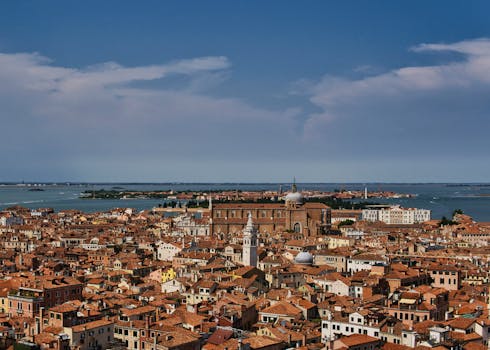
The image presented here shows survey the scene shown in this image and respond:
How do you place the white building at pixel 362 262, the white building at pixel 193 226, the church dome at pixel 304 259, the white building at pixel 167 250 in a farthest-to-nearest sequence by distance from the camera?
the white building at pixel 193 226 < the white building at pixel 167 250 < the church dome at pixel 304 259 < the white building at pixel 362 262

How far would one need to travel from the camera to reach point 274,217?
59625mm

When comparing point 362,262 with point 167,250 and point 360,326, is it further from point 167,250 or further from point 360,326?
point 360,326

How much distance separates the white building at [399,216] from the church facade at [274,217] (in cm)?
2357

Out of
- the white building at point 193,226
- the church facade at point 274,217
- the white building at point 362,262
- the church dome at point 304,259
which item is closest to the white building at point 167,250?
the church dome at point 304,259

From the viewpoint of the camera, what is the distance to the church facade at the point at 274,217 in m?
57.5

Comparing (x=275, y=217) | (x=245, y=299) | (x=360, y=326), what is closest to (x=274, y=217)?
(x=275, y=217)

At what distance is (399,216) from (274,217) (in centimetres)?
2890

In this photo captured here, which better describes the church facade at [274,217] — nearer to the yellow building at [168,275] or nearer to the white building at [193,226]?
the white building at [193,226]

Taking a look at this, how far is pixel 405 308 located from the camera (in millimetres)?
19578

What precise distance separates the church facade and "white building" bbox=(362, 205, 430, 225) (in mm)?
23575

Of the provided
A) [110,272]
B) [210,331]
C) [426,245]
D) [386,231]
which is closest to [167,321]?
[210,331]

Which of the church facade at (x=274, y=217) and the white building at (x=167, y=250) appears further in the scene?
the church facade at (x=274, y=217)

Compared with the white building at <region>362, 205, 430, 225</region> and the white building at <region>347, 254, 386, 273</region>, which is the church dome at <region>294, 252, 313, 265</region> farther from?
the white building at <region>362, 205, 430, 225</region>

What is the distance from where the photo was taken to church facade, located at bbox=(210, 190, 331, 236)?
189 feet
